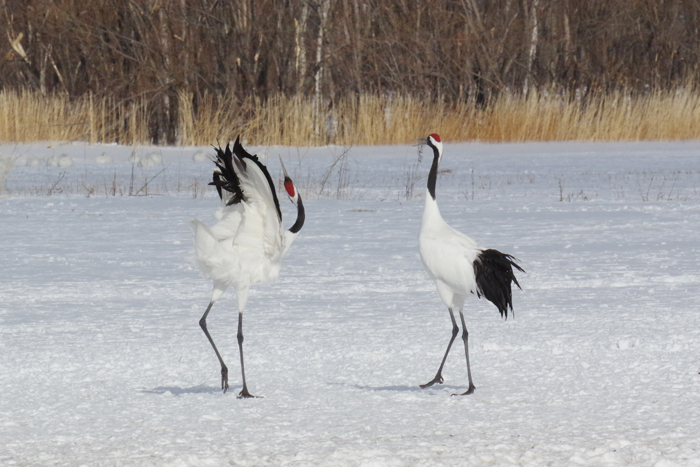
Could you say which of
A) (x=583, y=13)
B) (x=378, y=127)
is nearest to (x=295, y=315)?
(x=378, y=127)

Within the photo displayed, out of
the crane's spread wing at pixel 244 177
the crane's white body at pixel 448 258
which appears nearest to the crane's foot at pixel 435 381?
the crane's white body at pixel 448 258

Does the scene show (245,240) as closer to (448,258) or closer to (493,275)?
(448,258)

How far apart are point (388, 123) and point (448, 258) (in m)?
15.9

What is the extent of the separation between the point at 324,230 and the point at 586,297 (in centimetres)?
378

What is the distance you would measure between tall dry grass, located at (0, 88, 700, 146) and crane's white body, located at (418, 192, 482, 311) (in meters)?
15.1

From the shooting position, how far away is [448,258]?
15.2 ft

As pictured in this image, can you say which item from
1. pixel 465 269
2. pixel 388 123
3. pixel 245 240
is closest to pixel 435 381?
pixel 465 269

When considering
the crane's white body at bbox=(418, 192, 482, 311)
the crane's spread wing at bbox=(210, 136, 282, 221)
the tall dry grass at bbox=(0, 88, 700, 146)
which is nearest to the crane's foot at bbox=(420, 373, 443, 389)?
the crane's white body at bbox=(418, 192, 482, 311)

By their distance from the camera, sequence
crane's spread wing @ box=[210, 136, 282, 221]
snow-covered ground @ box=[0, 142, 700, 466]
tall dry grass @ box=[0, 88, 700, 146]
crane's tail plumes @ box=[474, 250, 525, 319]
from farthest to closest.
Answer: tall dry grass @ box=[0, 88, 700, 146] < crane's tail plumes @ box=[474, 250, 525, 319] < crane's spread wing @ box=[210, 136, 282, 221] < snow-covered ground @ box=[0, 142, 700, 466]

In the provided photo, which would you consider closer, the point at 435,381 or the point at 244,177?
the point at 244,177

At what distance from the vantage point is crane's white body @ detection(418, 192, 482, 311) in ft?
15.1

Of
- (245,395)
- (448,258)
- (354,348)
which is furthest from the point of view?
(354,348)

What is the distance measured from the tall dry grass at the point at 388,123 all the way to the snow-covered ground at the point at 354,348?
30.5ft

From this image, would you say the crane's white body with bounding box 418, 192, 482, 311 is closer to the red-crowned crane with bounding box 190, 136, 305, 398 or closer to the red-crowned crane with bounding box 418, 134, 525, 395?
the red-crowned crane with bounding box 418, 134, 525, 395
